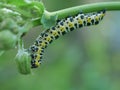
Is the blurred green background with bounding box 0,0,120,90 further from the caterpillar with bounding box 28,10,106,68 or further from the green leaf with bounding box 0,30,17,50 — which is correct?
the green leaf with bounding box 0,30,17,50

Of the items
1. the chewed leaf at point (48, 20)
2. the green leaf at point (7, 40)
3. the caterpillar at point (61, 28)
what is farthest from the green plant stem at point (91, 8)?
the caterpillar at point (61, 28)

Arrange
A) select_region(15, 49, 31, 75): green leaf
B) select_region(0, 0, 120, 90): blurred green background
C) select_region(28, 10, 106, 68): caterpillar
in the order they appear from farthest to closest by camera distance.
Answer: select_region(0, 0, 120, 90): blurred green background < select_region(28, 10, 106, 68): caterpillar < select_region(15, 49, 31, 75): green leaf

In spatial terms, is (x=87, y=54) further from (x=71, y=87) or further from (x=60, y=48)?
(x=71, y=87)

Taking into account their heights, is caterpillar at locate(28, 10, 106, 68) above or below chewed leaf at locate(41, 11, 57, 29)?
below

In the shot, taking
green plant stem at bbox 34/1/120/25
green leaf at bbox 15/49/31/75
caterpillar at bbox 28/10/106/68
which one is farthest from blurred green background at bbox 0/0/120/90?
green plant stem at bbox 34/1/120/25

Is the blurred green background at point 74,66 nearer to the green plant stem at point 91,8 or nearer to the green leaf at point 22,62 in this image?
the green leaf at point 22,62

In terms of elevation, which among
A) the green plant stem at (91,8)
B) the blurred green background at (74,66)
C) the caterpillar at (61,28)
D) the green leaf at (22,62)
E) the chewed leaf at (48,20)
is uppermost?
the green plant stem at (91,8)

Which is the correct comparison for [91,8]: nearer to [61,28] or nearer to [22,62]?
[22,62]
